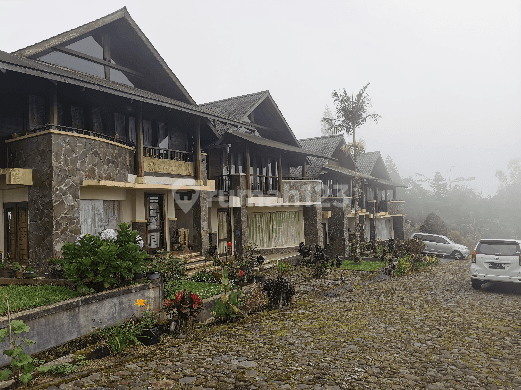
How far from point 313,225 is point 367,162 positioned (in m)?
17.8

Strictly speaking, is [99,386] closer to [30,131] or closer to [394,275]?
[30,131]

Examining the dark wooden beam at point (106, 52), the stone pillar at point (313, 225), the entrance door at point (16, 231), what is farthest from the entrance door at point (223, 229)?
the entrance door at point (16, 231)

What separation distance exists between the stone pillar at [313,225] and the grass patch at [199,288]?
1167 cm

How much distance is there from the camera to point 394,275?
1948 cm

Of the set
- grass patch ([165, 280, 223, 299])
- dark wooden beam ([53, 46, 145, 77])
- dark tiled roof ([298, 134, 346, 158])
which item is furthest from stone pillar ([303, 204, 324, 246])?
dark wooden beam ([53, 46, 145, 77])

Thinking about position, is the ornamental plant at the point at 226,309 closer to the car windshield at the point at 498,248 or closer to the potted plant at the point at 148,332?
the potted plant at the point at 148,332

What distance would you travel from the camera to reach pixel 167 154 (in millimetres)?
16844

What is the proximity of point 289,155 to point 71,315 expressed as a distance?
1916 centimetres

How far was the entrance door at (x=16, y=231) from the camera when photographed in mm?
12750

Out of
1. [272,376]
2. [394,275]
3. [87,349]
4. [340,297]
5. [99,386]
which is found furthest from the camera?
[394,275]

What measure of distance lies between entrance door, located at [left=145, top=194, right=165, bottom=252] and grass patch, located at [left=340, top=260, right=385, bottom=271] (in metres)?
10.2

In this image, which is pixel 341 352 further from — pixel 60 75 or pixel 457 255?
pixel 457 255

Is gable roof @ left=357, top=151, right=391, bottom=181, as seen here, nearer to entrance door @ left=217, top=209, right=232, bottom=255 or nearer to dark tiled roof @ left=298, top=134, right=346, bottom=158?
dark tiled roof @ left=298, top=134, right=346, bottom=158

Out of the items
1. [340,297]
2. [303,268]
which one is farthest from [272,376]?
[303,268]
